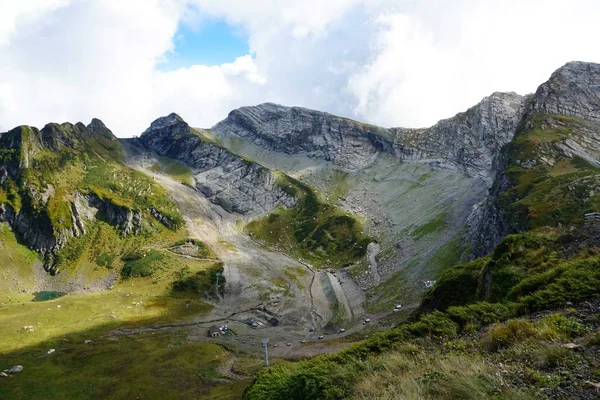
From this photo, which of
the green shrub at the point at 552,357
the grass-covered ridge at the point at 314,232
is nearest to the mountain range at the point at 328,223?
the grass-covered ridge at the point at 314,232

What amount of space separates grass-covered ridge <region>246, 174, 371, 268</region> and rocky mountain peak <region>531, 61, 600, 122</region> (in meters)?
82.4

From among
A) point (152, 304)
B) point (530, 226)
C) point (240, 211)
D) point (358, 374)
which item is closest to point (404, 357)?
point (358, 374)

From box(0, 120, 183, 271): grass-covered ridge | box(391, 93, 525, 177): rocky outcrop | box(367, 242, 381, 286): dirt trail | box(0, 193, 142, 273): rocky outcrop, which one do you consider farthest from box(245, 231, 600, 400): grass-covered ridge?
box(391, 93, 525, 177): rocky outcrop

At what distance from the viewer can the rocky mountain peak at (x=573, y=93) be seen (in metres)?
130

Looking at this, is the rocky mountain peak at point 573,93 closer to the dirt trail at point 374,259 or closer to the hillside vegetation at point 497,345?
the dirt trail at point 374,259

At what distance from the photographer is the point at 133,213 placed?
169 meters

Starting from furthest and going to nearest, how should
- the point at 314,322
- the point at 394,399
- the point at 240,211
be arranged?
the point at 240,211 → the point at 314,322 → the point at 394,399

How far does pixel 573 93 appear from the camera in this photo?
445 ft

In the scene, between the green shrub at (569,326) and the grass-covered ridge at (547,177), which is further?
the grass-covered ridge at (547,177)

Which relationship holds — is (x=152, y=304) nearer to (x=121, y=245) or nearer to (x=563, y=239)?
(x=121, y=245)

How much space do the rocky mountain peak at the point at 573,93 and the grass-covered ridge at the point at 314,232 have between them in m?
82.4

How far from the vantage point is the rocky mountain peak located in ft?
425

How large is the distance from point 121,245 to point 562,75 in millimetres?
192383

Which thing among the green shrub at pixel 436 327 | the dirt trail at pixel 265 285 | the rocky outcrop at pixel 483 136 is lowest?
the dirt trail at pixel 265 285
